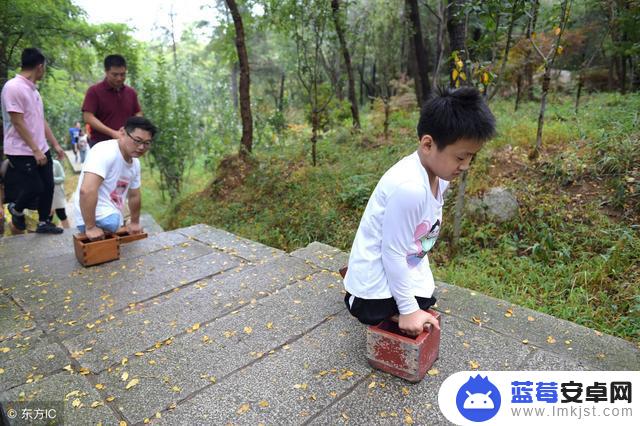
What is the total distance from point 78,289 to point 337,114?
6430 mm

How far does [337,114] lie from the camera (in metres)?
8.64

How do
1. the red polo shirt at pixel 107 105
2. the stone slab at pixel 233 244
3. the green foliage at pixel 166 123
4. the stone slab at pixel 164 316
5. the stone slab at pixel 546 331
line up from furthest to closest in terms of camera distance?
1. the green foliage at pixel 166 123
2. the red polo shirt at pixel 107 105
3. the stone slab at pixel 233 244
4. the stone slab at pixel 164 316
5. the stone slab at pixel 546 331

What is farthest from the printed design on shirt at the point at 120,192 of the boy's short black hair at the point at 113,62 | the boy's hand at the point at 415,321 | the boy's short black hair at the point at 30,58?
the boy's hand at the point at 415,321

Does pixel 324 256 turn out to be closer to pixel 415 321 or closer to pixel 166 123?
pixel 415 321

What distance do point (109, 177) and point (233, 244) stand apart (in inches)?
49.2

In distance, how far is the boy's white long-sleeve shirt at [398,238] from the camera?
6.07 feet

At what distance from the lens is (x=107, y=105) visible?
4586 millimetres

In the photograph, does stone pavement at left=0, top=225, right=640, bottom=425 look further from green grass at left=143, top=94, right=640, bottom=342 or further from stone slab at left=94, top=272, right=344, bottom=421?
green grass at left=143, top=94, right=640, bottom=342

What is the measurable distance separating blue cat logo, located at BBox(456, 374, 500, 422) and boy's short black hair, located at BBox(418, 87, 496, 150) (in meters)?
1.12

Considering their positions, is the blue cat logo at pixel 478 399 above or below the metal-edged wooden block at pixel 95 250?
below

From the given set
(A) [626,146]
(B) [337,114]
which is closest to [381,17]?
(B) [337,114]

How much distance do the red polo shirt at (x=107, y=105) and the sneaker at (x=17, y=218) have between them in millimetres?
1214

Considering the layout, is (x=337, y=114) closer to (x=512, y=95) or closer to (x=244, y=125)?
(x=244, y=125)

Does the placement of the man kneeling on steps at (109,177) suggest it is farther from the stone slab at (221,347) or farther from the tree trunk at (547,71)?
the tree trunk at (547,71)
